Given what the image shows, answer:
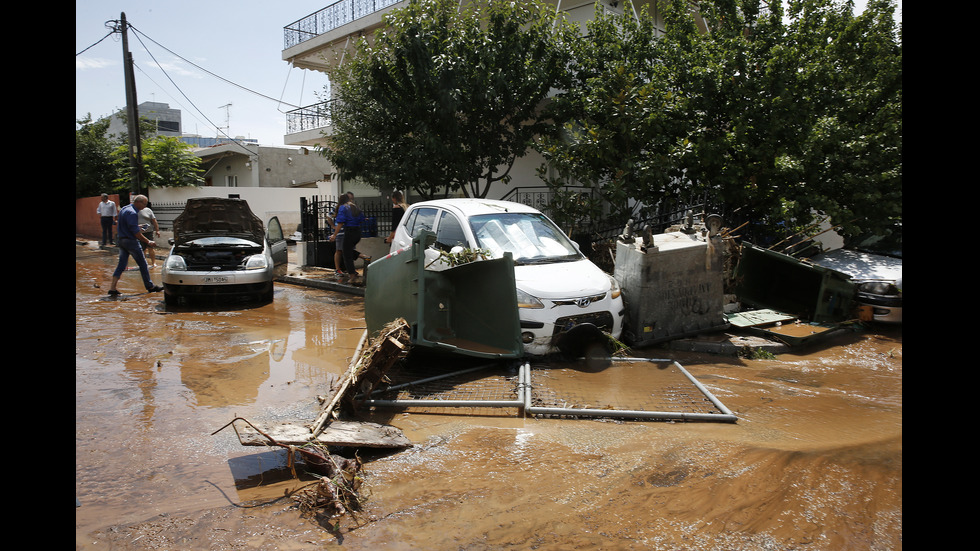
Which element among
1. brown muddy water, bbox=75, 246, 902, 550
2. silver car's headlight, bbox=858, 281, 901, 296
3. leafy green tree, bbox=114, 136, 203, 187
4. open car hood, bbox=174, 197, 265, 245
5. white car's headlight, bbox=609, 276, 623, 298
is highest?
leafy green tree, bbox=114, 136, 203, 187

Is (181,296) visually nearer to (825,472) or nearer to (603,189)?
(603,189)

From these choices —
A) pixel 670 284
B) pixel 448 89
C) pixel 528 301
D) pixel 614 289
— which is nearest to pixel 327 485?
pixel 528 301

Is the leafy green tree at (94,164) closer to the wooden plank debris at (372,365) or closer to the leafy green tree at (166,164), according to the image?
the leafy green tree at (166,164)

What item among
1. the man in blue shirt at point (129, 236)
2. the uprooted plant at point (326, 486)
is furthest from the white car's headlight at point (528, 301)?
the man in blue shirt at point (129, 236)

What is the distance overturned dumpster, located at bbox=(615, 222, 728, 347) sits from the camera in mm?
7504

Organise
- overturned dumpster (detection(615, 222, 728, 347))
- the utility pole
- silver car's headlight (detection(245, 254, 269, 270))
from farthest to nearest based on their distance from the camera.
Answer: the utility pole
silver car's headlight (detection(245, 254, 269, 270))
overturned dumpster (detection(615, 222, 728, 347))

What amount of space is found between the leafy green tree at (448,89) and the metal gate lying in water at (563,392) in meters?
6.93

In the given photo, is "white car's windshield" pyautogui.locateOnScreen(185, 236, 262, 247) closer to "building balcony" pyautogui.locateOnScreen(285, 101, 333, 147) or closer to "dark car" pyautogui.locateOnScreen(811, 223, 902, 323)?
"dark car" pyautogui.locateOnScreen(811, 223, 902, 323)

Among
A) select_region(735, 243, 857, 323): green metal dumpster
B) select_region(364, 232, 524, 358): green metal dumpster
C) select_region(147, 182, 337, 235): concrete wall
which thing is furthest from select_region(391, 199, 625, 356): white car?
select_region(147, 182, 337, 235): concrete wall

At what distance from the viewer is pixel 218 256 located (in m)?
10.9

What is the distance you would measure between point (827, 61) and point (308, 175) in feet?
92.8

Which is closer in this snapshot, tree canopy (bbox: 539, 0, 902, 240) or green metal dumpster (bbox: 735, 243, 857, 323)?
green metal dumpster (bbox: 735, 243, 857, 323)

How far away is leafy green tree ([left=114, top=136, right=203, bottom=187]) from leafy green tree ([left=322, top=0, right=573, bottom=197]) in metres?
16.5

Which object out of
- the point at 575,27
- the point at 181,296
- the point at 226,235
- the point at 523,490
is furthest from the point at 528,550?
the point at 575,27
